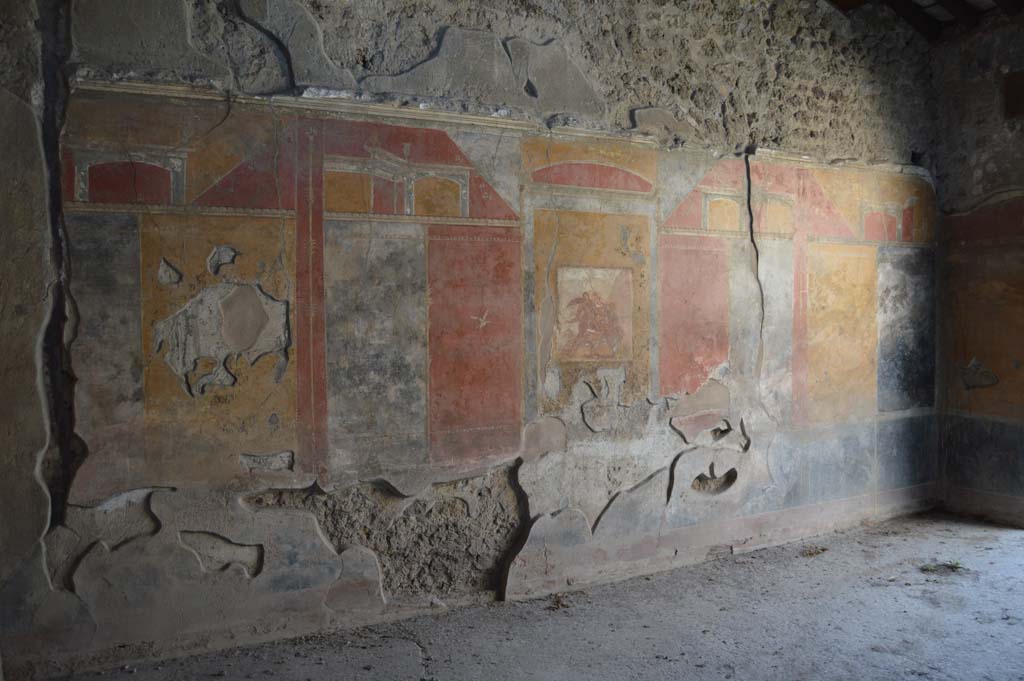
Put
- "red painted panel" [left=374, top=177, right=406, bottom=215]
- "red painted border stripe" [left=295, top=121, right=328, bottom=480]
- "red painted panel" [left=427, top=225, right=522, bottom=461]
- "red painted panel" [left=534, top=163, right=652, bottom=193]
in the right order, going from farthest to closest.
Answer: "red painted panel" [left=534, top=163, right=652, bottom=193]
"red painted panel" [left=427, top=225, right=522, bottom=461]
"red painted panel" [left=374, top=177, right=406, bottom=215]
"red painted border stripe" [left=295, top=121, right=328, bottom=480]

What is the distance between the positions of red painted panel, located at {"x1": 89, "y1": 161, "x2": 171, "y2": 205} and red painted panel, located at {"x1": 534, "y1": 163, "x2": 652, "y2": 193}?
1.51 meters

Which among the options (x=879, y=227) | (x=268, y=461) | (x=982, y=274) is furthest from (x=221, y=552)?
(x=982, y=274)

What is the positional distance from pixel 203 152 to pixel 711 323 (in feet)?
8.07

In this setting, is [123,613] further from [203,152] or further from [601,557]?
[601,557]

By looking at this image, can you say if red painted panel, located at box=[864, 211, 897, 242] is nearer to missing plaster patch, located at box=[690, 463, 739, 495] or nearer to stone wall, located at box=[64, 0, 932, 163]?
stone wall, located at box=[64, 0, 932, 163]

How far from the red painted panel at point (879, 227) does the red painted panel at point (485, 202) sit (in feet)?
7.58

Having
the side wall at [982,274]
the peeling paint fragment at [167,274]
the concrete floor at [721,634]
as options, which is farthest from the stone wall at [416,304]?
the side wall at [982,274]

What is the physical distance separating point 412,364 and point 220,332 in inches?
29.6

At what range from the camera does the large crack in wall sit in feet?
9.55

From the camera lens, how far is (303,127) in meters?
2.83

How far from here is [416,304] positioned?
3.04m

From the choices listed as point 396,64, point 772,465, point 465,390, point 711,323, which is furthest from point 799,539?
point 396,64

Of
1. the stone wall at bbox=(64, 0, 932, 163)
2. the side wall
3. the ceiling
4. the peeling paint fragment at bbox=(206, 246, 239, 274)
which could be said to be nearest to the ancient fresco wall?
the peeling paint fragment at bbox=(206, 246, 239, 274)

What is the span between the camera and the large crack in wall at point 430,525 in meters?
2.91
